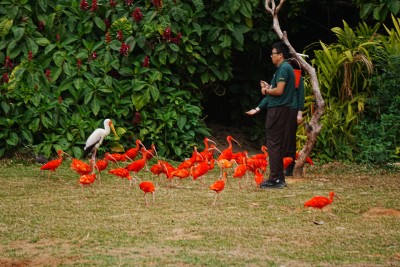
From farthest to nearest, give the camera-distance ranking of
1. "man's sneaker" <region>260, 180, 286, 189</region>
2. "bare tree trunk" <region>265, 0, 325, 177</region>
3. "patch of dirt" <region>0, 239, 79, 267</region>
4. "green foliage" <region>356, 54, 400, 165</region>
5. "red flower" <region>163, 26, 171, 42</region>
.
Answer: "red flower" <region>163, 26, 171, 42</region> < "green foliage" <region>356, 54, 400, 165</region> < "bare tree trunk" <region>265, 0, 325, 177</region> < "man's sneaker" <region>260, 180, 286, 189</region> < "patch of dirt" <region>0, 239, 79, 267</region>

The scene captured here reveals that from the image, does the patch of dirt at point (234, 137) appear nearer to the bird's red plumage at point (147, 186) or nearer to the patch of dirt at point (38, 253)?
the bird's red plumage at point (147, 186)

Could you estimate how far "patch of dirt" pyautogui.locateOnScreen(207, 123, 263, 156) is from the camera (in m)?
16.2

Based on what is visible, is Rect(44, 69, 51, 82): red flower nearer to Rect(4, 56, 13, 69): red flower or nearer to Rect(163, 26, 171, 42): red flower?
Rect(4, 56, 13, 69): red flower

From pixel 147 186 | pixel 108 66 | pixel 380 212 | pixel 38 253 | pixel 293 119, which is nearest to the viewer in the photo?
pixel 38 253

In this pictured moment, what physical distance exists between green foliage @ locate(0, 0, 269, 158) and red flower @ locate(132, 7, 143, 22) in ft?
0.16

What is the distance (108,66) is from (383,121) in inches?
172

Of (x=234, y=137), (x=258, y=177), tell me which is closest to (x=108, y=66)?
(x=234, y=137)

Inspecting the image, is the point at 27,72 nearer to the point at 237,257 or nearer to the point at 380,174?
the point at 380,174

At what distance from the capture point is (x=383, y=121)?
45.8 ft

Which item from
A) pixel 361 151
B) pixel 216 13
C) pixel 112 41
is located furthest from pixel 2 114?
pixel 361 151

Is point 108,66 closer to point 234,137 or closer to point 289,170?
point 234,137

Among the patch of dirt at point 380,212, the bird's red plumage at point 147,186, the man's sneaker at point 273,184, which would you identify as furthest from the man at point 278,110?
the bird's red plumage at point 147,186

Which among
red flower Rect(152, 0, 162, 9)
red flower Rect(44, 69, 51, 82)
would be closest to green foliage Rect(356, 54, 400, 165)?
red flower Rect(152, 0, 162, 9)

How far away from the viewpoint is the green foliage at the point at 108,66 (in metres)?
13.9
